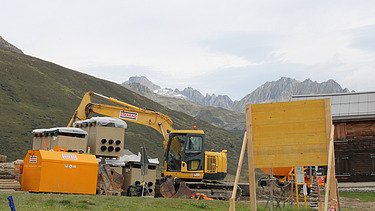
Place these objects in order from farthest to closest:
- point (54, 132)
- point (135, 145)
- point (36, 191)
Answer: point (135, 145) → point (54, 132) → point (36, 191)

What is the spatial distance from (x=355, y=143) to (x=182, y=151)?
73.0 feet

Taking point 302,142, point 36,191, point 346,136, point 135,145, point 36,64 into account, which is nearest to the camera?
point 302,142

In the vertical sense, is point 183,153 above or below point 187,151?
below

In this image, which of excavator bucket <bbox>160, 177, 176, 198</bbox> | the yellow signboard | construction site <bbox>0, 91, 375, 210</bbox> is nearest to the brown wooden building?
construction site <bbox>0, 91, 375, 210</bbox>

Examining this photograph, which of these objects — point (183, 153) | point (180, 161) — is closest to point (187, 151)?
point (183, 153)

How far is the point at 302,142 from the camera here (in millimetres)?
11508

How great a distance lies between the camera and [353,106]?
46.1m

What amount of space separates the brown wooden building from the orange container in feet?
94.9

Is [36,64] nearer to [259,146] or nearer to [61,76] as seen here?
[61,76]

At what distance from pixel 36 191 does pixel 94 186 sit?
239cm

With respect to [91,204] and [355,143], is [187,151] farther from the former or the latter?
[355,143]

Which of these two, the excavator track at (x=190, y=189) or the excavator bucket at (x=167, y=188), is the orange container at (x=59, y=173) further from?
the excavator track at (x=190, y=189)

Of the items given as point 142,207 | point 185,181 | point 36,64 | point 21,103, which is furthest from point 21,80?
point 142,207

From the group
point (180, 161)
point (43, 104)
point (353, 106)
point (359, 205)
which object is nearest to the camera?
point (359, 205)
